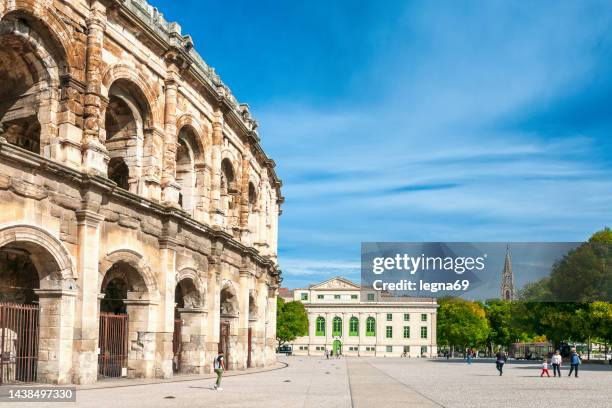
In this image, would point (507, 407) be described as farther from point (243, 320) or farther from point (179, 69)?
point (243, 320)

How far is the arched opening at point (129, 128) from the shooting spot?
2364 centimetres

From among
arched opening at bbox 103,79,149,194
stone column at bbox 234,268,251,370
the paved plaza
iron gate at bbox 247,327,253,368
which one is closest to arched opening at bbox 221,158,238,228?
stone column at bbox 234,268,251,370

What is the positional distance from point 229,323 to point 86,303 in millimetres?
13825

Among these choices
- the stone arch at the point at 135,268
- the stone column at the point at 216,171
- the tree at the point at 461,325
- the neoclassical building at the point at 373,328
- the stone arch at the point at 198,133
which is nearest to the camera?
the stone arch at the point at 135,268

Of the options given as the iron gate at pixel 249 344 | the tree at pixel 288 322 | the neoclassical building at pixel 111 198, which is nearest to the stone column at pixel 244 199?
the neoclassical building at pixel 111 198

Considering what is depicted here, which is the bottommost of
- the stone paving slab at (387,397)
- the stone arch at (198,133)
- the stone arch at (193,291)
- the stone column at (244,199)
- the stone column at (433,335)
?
the stone column at (433,335)

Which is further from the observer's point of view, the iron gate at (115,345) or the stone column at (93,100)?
the iron gate at (115,345)

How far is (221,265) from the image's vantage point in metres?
29.5

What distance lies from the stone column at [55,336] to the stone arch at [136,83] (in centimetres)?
612

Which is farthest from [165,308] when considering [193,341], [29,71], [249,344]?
[249,344]

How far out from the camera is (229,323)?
107 feet

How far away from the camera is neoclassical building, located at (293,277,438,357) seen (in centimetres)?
10094

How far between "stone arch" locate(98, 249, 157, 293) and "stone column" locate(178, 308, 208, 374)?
4355 mm

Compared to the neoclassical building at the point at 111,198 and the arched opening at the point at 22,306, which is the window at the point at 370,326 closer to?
the neoclassical building at the point at 111,198
